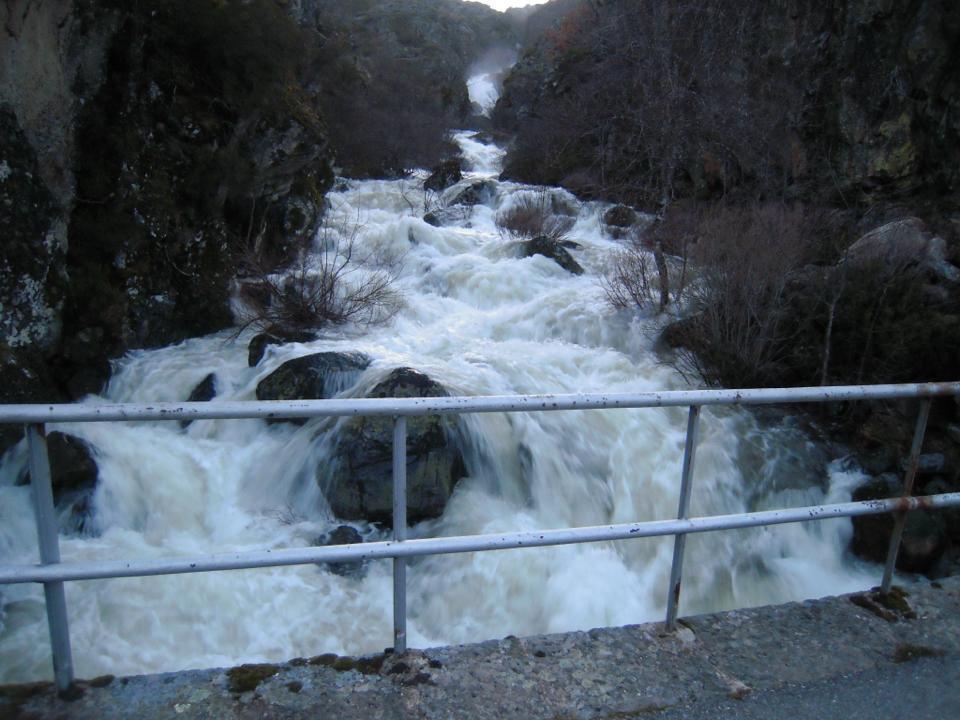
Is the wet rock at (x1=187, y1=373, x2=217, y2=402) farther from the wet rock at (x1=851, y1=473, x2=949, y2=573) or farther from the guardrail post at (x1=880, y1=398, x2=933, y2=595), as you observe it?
the guardrail post at (x1=880, y1=398, x2=933, y2=595)

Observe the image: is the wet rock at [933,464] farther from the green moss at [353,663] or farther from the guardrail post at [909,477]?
the green moss at [353,663]

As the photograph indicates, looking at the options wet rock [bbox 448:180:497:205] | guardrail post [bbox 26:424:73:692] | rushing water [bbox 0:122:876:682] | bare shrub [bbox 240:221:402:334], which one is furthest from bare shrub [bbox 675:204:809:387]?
wet rock [bbox 448:180:497:205]

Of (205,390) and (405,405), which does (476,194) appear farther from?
(405,405)

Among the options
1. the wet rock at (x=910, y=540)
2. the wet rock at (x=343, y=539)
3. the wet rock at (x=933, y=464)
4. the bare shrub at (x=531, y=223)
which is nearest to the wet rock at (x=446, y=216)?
the bare shrub at (x=531, y=223)

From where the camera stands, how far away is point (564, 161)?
24.6 meters

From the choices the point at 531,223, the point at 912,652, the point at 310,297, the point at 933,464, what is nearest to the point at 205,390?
the point at 310,297

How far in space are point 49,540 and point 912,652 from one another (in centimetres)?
320

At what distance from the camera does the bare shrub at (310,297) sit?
11.4 metres

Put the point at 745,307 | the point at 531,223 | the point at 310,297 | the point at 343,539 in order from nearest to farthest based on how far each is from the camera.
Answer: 1. the point at 343,539
2. the point at 745,307
3. the point at 310,297
4. the point at 531,223

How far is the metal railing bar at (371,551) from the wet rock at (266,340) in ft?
26.4

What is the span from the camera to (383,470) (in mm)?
7293

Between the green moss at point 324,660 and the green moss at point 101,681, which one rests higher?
the green moss at point 101,681

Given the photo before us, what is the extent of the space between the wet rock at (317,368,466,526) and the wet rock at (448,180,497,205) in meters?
14.2

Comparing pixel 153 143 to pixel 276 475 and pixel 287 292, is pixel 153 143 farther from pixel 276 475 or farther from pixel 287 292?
pixel 276 475
